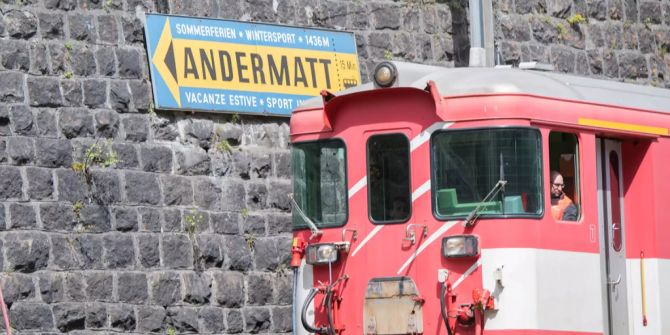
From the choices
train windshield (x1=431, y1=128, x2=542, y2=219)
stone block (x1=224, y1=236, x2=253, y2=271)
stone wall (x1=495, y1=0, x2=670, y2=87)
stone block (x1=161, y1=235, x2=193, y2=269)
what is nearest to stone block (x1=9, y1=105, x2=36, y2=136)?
stone block (x1=161, y1=235, x2=193, y2=269)

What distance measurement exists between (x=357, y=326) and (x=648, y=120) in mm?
3102

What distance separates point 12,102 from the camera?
47.1 ft

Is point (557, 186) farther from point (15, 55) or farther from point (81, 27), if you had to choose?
point (15, 55)

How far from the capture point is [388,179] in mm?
12508

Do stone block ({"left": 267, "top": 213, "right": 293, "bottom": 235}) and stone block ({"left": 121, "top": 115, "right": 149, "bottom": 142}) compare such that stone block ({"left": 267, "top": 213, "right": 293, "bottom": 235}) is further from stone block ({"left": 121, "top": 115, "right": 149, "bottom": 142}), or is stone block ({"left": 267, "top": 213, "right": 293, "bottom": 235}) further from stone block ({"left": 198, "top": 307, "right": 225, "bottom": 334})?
stone block ({"left": 121, "top": 115, "right": 149, "bottom": 142})

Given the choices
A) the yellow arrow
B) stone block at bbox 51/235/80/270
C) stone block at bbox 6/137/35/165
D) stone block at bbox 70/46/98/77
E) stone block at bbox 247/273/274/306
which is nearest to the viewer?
stone block at bbox 6/137/35/165

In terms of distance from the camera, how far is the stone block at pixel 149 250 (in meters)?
15.2

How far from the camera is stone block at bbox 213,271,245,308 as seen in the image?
15.9 m

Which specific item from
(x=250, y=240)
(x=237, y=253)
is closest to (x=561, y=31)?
(x=250, y=240)

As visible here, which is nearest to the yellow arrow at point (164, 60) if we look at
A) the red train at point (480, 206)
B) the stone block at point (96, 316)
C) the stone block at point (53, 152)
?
the stone block at point (53, 152)

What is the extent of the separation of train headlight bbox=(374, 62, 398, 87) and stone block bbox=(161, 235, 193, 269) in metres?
3.88

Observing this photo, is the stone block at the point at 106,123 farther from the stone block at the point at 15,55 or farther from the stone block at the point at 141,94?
the stone block at the point at 15,55

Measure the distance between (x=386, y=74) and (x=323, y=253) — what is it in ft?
5.19

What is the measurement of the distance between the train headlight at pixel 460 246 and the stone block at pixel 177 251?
4.30m
